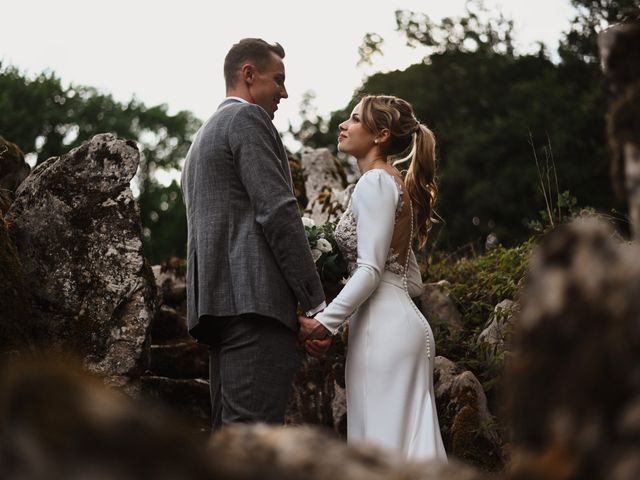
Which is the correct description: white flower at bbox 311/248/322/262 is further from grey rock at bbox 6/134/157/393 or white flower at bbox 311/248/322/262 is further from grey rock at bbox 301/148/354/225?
grey rock at bbox 301/148/354/225

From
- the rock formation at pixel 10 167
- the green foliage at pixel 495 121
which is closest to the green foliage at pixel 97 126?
the green foliage at pixel 495 121

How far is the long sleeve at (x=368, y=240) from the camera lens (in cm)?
474

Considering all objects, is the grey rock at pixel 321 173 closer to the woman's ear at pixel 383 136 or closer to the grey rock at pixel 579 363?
the woman's ear at pixel 383 136

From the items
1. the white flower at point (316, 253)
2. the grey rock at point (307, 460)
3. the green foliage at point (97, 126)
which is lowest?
the grey rock at point (307, 460)

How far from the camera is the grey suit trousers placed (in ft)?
14.6

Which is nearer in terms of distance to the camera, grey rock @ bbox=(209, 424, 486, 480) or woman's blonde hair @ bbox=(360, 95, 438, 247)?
grey rock @ bbox=(209, 424, 486, 480)

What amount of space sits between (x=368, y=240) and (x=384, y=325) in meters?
0.48

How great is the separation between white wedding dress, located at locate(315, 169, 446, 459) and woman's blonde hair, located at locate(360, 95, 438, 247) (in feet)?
1.01

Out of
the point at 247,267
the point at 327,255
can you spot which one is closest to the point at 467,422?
the point at 327,255

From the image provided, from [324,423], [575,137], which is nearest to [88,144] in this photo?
[324,423]

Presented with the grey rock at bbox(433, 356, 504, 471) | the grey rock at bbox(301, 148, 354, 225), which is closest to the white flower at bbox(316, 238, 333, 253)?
the grey rock at bbox(433, 356, 504, 471)

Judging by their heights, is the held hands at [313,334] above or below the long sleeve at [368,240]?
below

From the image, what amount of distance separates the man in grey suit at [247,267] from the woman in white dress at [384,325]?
23 centimetres

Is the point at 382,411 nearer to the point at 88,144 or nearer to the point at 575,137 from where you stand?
the point at 88,144
